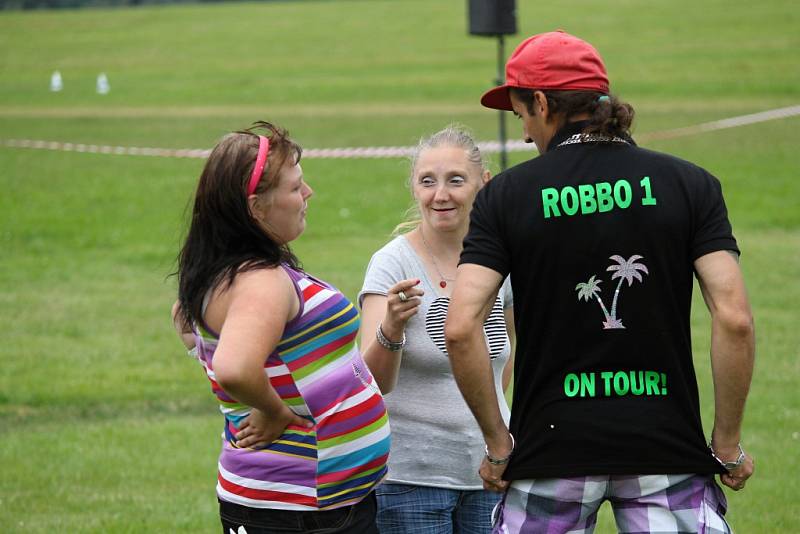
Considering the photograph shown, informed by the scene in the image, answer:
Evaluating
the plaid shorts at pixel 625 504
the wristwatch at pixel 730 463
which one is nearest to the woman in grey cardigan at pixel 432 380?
the plaid shorts at pixel 625 504

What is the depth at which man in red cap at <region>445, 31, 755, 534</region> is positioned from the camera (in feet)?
9.50

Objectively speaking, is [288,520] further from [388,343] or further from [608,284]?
[608,284]

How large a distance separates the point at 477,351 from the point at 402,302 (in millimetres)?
432

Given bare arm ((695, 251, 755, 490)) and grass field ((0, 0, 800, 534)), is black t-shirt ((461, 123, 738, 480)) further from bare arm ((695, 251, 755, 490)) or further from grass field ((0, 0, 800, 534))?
grass field ((0, 0, 800, 534))

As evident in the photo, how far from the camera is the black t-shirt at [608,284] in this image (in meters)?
2.89

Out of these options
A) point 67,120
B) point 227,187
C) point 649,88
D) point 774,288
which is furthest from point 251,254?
point 649,88

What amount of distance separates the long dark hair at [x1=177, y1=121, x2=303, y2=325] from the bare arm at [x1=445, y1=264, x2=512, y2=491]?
47cm

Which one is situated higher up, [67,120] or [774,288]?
[774,288]

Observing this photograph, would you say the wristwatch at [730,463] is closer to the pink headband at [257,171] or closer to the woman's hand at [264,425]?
the woman's hand at [264,425]

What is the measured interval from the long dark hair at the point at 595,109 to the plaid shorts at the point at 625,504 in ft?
2.84

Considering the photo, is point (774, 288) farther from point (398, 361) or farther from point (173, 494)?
point (398, 361)

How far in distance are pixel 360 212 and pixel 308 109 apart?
54.3 ft

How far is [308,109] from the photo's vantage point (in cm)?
3269

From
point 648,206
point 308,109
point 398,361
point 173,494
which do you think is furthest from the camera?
point 308,109
